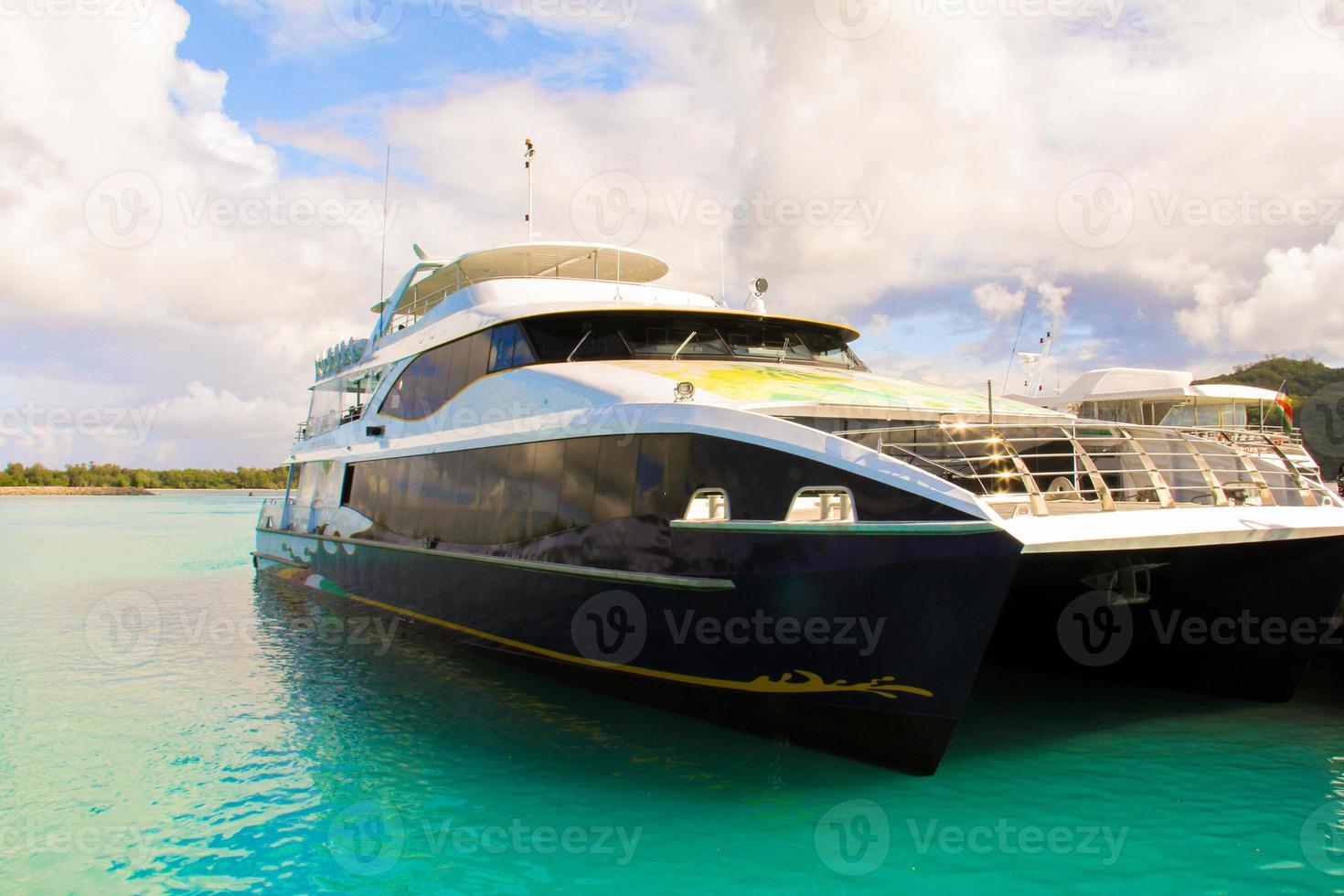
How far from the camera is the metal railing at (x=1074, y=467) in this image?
637cm

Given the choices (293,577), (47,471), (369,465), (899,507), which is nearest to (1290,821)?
(899,507)

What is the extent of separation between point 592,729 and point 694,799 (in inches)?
72.4

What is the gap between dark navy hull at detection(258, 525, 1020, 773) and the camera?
19.5 ft

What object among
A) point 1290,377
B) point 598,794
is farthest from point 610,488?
point 1290,377

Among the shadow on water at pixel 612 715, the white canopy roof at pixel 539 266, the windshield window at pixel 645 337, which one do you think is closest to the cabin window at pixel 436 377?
the windshield window at pixel 645 337

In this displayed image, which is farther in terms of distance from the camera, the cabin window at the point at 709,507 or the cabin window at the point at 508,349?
the cabin window at the point at 508,349

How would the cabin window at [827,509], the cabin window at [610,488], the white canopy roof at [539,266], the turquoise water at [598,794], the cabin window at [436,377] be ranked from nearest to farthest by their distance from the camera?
the turquoise water at [598,794]
the cabin window at [827,509]
the cabin window at [610,488]
the cabin window at [436,377]
the white canopy roof at [539,266]

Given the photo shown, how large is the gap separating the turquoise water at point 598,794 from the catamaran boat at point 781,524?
52 centimetres

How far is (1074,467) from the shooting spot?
23.9ft

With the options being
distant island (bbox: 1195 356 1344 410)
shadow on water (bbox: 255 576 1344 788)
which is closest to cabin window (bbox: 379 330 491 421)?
shadow on water (bbox: 255 576 1344 788)

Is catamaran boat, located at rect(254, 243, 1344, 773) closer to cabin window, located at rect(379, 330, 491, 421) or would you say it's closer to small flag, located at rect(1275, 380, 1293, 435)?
cabin window, located at rect(379, 330, 491, 421)

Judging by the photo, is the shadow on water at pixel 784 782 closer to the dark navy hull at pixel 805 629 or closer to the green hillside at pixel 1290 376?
the dark navy hull at pixel 805 629

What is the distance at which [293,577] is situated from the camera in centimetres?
1780

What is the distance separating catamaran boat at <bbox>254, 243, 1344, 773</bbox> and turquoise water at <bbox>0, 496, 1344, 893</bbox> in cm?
52
